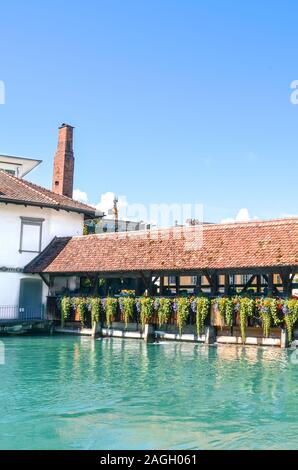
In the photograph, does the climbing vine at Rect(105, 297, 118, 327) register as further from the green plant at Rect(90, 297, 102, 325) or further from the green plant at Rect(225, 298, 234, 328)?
the green plant at Rect(225, 298, 234, 328)

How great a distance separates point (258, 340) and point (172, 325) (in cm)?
372

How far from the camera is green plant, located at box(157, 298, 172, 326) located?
20812 mm

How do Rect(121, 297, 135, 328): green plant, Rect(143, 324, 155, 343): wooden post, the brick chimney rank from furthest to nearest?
the brick chimney < Rect(121, 297, 135, 328): green plant < Rect(143, 324, 155, 343): wooden post

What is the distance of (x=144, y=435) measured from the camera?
7965mm

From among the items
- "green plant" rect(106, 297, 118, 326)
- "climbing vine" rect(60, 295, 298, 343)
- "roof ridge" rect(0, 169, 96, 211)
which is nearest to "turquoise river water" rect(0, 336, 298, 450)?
"climbing vine" rect(60, 295, 298, 343)

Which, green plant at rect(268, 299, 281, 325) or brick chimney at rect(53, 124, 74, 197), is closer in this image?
green plant at rect(268, 299, 281, 325)

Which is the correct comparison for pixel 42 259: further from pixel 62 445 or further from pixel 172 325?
pixel 62 445

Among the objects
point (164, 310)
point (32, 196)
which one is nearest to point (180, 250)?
point (164, 310)

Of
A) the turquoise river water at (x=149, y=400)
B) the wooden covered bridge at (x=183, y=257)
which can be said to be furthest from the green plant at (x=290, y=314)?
the turquoise river water at (x=149, y=400)

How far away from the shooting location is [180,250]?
21594 mm

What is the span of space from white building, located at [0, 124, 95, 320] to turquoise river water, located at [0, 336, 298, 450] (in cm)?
757

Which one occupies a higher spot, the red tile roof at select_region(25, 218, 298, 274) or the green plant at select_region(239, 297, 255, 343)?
the red tile roof at select_region(25, 218, 298, 274)

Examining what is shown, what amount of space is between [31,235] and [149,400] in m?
16.6

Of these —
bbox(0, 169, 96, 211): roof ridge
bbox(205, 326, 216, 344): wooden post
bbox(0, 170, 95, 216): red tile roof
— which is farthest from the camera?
bbox(0, 169, 96, 211): roof ridge
